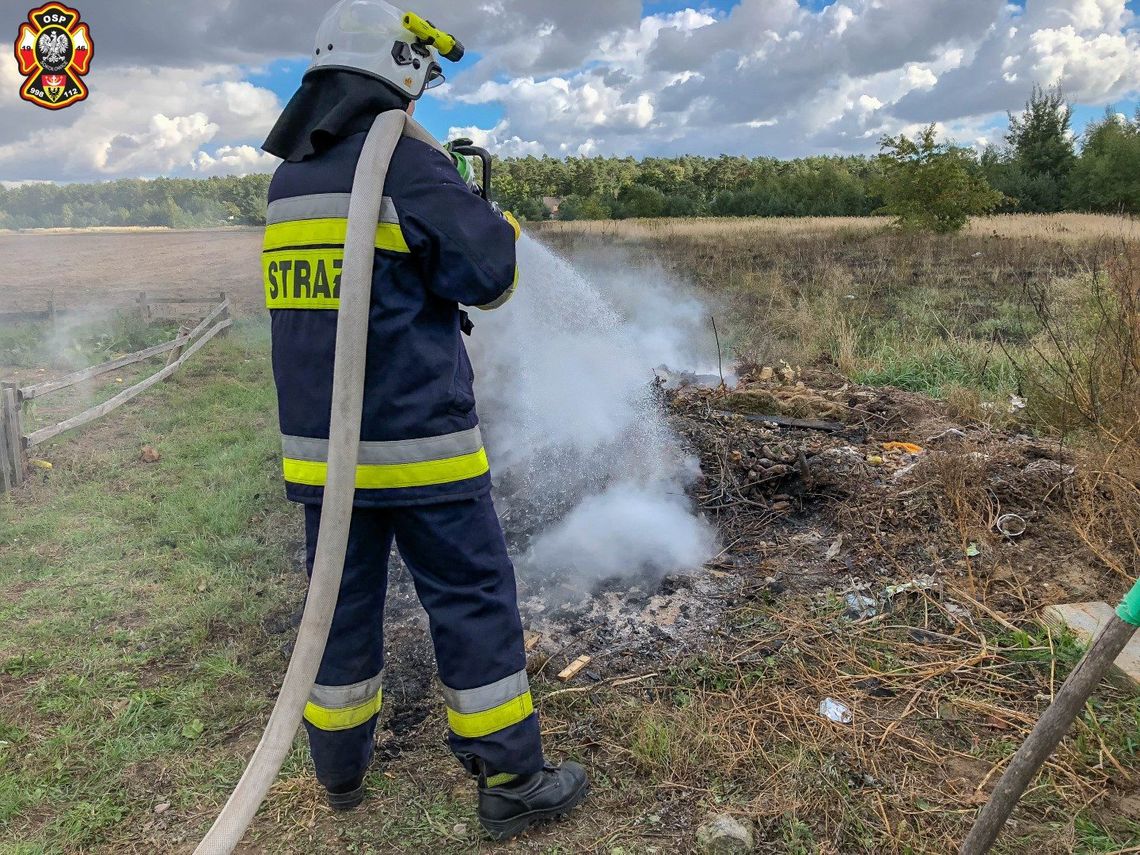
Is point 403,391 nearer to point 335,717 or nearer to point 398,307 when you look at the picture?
point 398,307

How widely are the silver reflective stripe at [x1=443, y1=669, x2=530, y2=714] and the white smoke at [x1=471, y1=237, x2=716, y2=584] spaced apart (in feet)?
4.59

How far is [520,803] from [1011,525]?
114 inches

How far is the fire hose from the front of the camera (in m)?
1.83

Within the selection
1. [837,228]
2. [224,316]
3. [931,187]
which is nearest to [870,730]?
[224,316]

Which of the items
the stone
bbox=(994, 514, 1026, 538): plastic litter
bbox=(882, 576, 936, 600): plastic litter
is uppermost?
bbox=(994, 514, 1026, 538): plastic litter

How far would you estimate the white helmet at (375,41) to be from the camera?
1985 mm

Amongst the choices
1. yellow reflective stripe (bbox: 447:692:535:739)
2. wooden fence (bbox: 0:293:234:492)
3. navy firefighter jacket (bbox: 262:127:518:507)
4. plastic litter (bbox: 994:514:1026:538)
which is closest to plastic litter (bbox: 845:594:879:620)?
plastic litter (bbox: 994:514:1026:538)

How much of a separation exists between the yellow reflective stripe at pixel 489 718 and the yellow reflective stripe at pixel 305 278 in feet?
3.95

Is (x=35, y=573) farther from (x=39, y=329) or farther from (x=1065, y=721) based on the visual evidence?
(x=39, y=329)

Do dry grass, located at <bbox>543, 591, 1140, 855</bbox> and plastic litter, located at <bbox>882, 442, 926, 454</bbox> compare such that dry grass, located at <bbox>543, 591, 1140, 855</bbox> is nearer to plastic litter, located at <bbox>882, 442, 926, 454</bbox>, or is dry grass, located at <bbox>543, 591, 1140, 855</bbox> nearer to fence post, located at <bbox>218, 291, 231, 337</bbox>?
plastic litter, located at <bbox>882, 442, 926, 454</bbox>

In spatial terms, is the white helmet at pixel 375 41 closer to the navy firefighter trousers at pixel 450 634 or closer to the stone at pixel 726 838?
the navy firefighter trousers at pixel 450 634

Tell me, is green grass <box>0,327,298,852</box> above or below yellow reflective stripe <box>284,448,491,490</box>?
below

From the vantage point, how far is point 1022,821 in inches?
86.3

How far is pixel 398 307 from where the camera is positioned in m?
1.95
